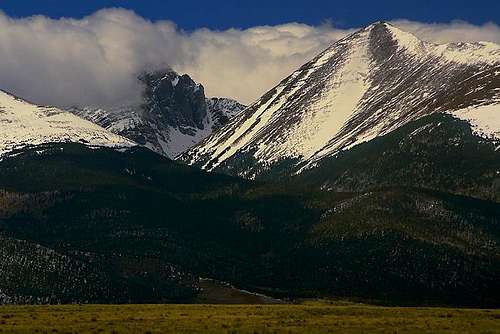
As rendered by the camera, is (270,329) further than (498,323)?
No

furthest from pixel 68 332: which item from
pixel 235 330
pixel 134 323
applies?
pixel 235 330

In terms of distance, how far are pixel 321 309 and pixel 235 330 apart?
38.1 m

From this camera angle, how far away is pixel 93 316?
15925 centimetres

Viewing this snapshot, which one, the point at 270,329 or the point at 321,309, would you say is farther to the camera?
the point at 321,309

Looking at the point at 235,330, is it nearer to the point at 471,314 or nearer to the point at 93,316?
the point at 93,316

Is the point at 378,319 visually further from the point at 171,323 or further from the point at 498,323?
the point at 171,323

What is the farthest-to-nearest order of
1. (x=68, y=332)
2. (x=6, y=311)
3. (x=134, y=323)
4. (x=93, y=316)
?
1. (x=6, y=311)
2. (x=93, y=316)
3. (x=134, y=323)
4. (x=68, y=332)

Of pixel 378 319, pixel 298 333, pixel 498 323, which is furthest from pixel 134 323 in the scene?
pixel 498 323

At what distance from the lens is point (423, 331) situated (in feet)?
477

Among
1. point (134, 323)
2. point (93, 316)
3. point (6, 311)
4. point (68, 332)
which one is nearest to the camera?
point (68, 332)

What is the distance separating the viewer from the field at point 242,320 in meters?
143

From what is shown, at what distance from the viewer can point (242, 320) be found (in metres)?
156

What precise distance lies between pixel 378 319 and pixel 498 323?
60.8ft

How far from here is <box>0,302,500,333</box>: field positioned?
143 meters
